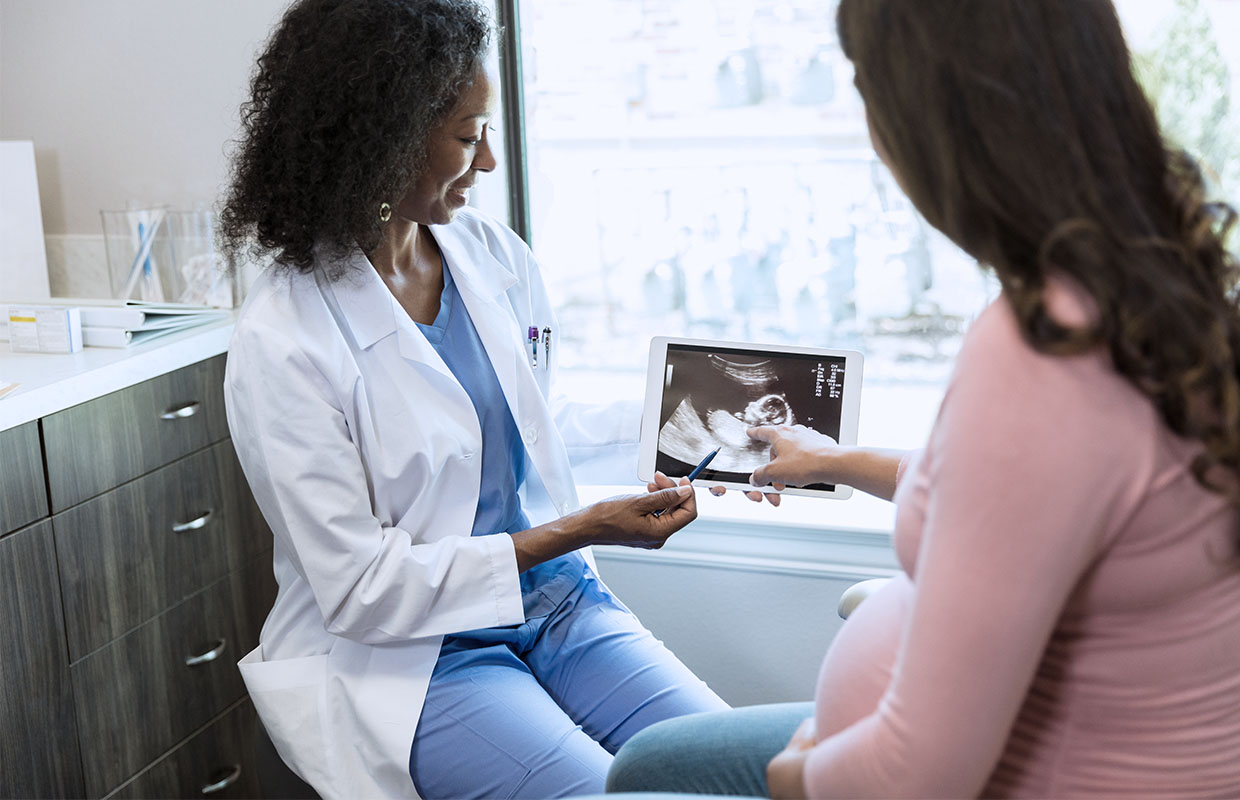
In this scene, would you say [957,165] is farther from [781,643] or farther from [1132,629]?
[781,643]

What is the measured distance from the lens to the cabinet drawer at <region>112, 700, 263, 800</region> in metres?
1.85

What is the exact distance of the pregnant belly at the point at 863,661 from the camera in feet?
2.80

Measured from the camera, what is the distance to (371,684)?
4.57 ft

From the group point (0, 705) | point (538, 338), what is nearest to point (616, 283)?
point (538, 338)

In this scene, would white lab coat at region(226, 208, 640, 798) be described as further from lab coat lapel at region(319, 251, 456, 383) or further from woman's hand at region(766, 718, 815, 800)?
woman's hand at region(766, 718, 815, 800)

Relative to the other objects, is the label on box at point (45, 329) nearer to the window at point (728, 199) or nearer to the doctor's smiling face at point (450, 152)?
the doctor's smiling face at point (450, 152)

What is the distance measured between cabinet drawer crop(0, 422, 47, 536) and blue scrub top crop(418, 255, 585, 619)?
57cm

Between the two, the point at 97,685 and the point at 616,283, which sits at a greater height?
the point at 616,283

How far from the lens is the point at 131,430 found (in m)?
1.76

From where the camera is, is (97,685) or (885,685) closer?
(885,685)

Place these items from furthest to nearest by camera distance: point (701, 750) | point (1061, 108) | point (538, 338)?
1. point (538, 338)
2. point (701, 750)
3. point (1061, 108)

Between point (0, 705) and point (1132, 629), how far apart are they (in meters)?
1.46

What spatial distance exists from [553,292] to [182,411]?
0.87 meters

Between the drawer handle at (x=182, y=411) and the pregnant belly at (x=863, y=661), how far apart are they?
4.19 feet
